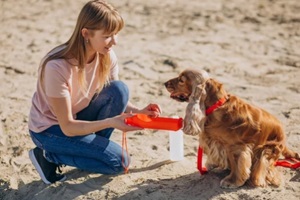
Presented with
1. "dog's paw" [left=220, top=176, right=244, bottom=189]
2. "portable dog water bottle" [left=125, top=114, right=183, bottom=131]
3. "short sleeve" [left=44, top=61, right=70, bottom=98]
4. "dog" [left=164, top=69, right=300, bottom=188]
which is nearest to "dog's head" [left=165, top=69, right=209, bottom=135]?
"dog" [left=164, top=69, right=300, bottom=188]

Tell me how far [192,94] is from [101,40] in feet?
2.52

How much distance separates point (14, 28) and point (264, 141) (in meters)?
5.04

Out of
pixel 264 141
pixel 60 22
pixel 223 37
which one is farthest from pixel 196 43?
pixel 264 141

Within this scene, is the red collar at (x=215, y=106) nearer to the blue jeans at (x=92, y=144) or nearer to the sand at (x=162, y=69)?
the sand at (x=162, y=69)

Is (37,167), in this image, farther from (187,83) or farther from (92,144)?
(187,83)

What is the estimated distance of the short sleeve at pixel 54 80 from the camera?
396cm

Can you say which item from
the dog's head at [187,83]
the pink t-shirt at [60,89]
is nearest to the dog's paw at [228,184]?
the dog's head at [187,83]

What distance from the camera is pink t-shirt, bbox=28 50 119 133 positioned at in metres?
3.97

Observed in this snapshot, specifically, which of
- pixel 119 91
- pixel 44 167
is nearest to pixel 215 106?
pixel 119 91

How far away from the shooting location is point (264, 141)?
4062 millimetres

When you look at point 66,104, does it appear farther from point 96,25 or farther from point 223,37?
point 223,37

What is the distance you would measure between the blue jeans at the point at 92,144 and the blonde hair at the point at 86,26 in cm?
33

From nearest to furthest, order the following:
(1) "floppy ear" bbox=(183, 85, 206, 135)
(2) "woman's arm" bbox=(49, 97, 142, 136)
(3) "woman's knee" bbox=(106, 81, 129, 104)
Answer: (1) "floppy ear" bbox=(183, 85, 206, 135)
(2) "woman's arm" bbox=(49, 97, 142, 136)
(3) "woman's knee" bbox=(106, 81, 129, 104)

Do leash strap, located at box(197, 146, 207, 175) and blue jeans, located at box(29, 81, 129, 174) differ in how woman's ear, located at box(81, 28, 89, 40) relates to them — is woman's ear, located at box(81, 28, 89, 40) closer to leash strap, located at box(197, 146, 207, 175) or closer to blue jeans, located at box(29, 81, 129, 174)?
blue jeans, located at box(29, 81, 129, 174)
